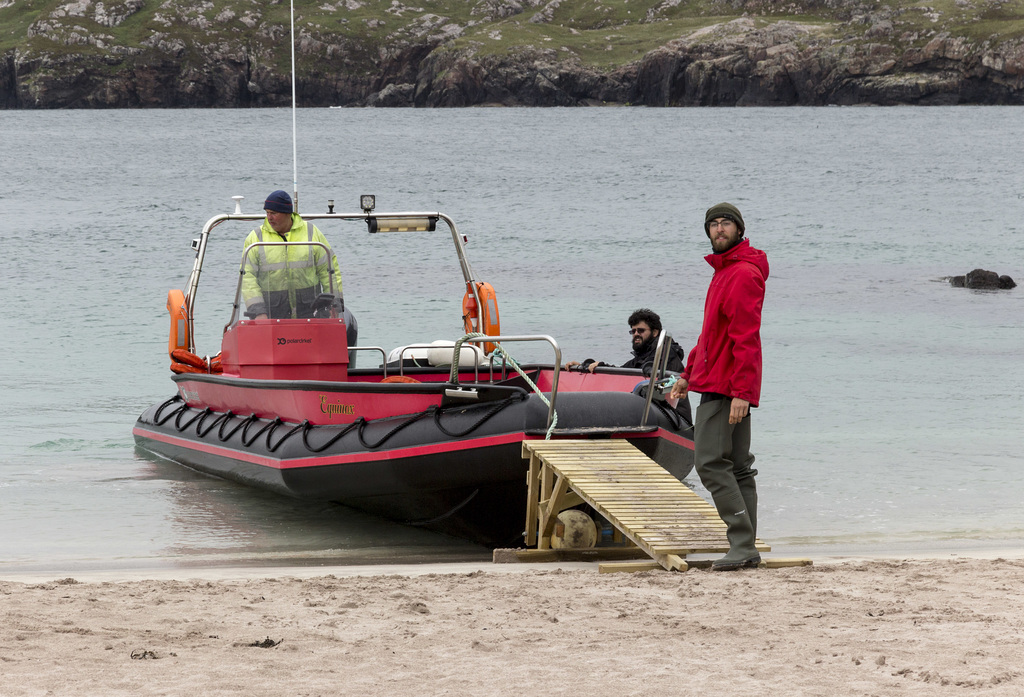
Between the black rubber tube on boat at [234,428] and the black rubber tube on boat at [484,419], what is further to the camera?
the black rubber tube on boat at [234,428]

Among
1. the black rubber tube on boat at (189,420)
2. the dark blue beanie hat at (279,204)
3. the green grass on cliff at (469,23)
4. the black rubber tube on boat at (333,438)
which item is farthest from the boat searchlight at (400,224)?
the green grass on cliff at (469,23)

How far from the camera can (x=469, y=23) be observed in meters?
171

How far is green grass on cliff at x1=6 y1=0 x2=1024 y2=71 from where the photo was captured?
470ft

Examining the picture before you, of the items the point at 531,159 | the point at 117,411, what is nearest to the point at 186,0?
the point at 531,159

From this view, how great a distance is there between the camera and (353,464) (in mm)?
7227

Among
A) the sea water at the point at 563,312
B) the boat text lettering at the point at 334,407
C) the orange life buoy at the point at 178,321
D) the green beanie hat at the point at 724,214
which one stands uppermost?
the green beanie hat at the point at 724,214

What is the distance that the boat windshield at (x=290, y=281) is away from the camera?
8.05 meters

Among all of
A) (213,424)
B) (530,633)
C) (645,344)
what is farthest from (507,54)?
(530,633)

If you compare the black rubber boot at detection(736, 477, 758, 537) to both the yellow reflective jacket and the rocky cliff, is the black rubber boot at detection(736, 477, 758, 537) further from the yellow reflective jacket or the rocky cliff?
the rocky cliff

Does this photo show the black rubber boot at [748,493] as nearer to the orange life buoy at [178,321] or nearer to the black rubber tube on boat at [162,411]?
the orange life buoy at [178,321]

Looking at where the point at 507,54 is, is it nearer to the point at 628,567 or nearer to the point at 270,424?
the point at 270,424

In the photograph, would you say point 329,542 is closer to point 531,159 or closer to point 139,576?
point 139,576

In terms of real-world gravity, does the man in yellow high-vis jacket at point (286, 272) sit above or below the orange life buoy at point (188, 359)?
above

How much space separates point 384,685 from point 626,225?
31175 millimetres
